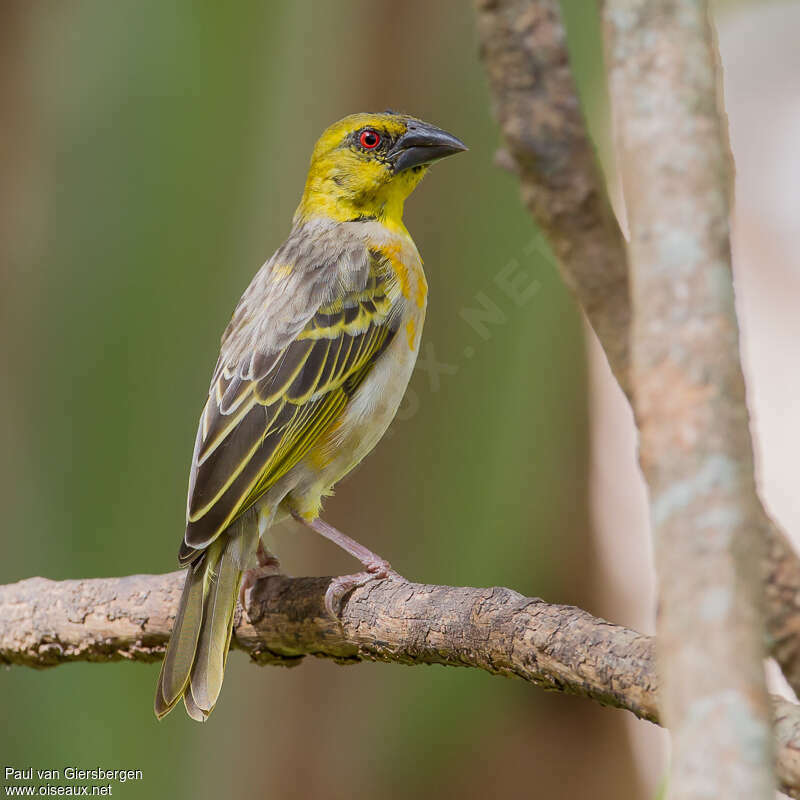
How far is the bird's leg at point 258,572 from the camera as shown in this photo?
134 inches

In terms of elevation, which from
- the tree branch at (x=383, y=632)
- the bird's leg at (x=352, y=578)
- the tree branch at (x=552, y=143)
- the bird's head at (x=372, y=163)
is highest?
the bird's head at (x=372, y=163)

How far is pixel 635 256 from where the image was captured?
125 cm

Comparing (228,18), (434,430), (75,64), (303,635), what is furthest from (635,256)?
(75,64)

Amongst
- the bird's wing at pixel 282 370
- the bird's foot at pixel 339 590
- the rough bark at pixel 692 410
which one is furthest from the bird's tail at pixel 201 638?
the rough bark at pixel 692 410

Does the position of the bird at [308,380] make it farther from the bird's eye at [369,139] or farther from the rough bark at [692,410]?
the rough bark at [692,410]

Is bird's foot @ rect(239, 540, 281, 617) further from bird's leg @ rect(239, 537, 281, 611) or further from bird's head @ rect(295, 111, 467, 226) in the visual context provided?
bird's head @ rect(295, 111, 467, 226)

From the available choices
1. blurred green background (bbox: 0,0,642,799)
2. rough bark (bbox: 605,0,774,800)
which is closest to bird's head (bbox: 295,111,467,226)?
blurred green background (bbox: 0,0,642,799)

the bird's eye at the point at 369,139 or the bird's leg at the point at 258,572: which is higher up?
the bird's eye at the point at 369,139

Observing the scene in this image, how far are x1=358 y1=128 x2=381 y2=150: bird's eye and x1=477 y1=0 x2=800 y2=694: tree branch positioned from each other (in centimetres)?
209

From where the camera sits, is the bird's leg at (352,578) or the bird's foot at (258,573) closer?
the bird's leg at (352,578)

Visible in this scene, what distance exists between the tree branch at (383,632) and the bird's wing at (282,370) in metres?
0.36

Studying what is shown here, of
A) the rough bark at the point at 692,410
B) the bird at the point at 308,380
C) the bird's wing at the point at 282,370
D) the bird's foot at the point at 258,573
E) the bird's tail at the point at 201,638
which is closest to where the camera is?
the rough bark at the point at 692,410

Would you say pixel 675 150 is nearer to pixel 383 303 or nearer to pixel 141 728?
pixel 383 303

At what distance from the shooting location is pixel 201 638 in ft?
10.1
